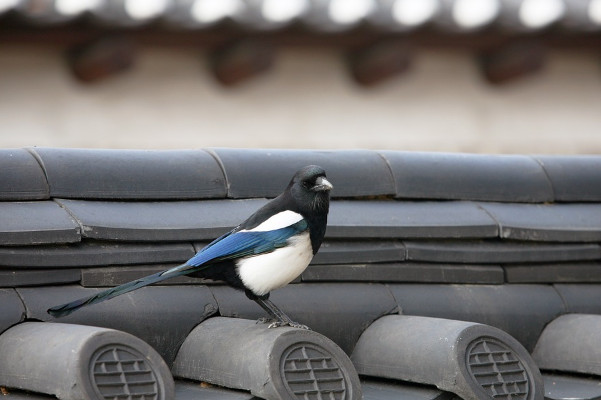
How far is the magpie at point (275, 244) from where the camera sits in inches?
125

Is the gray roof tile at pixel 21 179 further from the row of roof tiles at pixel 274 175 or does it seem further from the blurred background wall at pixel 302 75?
the blurred background wall at pixel 302 75

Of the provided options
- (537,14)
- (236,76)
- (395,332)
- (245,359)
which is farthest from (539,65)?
(245,359)

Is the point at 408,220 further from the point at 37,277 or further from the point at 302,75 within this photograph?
the point at 302,75

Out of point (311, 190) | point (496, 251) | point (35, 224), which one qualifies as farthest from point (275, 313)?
point (496, 251)

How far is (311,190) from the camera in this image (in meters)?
3.26

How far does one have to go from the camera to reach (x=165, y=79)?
23.9 ft

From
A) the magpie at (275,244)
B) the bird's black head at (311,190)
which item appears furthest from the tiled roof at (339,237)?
the bird's black head at (311,190)

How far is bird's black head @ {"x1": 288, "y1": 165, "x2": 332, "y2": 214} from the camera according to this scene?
10.6 ft

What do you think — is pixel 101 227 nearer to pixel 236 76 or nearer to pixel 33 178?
pixel 33 178

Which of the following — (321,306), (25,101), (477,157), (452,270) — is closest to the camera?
(321,306)

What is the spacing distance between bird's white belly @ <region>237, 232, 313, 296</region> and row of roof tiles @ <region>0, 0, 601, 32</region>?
292 cm

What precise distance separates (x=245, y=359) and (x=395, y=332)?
0.62 meters

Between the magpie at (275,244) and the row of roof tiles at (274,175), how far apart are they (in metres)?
0.31

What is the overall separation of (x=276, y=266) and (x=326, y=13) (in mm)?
3569
